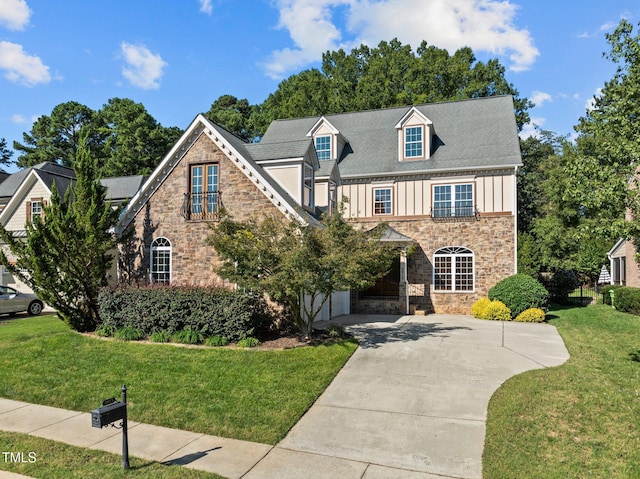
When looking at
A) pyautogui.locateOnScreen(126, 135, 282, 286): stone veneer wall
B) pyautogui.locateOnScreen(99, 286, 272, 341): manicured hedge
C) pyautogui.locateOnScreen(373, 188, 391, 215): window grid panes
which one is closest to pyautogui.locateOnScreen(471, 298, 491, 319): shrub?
pyautogui.locateOnScreen(373, 188, 391, 215): window grid panes

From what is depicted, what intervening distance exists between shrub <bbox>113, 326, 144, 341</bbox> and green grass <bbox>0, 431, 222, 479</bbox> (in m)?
6.38

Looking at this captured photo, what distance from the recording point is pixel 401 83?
135ft

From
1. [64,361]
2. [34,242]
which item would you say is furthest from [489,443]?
[34,242]

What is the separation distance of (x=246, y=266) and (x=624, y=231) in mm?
8813

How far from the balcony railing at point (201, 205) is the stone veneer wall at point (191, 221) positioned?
192 millimetres

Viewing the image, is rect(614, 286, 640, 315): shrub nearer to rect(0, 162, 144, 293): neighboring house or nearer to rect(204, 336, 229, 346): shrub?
rect(204, 336, 229, 346): shrub

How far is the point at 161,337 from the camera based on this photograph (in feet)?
42.1

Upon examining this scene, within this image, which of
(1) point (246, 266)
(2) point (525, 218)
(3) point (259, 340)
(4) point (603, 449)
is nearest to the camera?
(4) point (603, 449)

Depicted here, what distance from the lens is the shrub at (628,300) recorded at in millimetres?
19875

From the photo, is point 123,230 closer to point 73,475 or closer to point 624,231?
point 73,475

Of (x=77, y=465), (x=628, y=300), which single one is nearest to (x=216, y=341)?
(x=77, y=465)

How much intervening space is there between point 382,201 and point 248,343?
40.4ft

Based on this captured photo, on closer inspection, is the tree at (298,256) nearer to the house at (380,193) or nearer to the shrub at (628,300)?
the house at (380,193)

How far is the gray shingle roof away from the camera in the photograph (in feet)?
68.4
